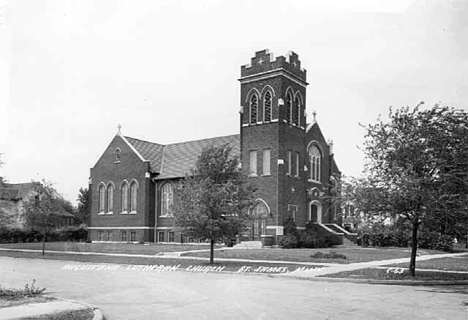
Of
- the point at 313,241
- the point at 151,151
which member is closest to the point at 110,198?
the point at 151,151

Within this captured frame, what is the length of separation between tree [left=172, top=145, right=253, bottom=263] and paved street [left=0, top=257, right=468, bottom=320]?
4.80m

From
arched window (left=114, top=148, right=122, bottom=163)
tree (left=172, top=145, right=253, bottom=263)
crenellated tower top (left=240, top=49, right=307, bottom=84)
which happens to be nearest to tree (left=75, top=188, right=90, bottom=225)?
arched window (left=114, top=148, right=122, bottom=163)

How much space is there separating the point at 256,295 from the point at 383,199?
21.7 ft

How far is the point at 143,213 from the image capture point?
1895 inches

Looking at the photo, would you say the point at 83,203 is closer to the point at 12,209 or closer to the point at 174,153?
the point at 174,153

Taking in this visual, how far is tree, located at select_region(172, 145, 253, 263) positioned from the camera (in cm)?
2384

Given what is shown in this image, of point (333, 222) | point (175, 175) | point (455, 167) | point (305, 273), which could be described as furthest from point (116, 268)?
point (333, 222)

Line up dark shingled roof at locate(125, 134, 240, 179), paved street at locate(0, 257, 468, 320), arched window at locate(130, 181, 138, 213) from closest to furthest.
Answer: paved street at locate(0, 257, 468, 320), dark shingled roof at locate(125, 134, 240, 179), arched window at locate(130, 181, 138, 213)

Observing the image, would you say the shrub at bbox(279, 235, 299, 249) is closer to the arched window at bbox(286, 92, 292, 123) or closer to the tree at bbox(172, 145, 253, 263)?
the arched window at bbox(286, 92, 292, 123)

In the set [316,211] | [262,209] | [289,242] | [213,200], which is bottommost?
[289,242]

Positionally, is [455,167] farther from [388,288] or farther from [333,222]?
[333,222]

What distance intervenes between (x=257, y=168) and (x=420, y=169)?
960 inches

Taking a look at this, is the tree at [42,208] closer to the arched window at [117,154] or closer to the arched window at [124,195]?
the arched window at [124,195]

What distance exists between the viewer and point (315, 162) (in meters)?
46.3
